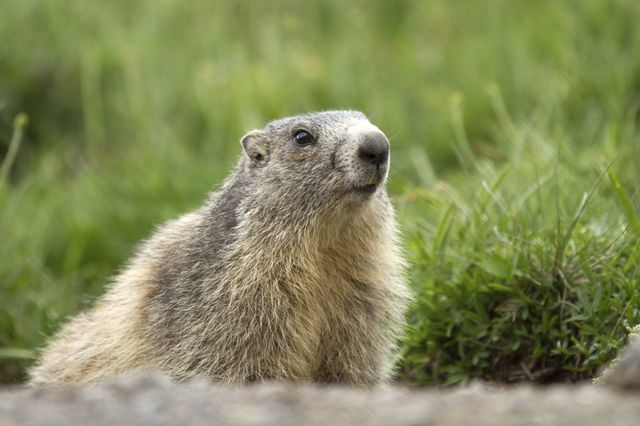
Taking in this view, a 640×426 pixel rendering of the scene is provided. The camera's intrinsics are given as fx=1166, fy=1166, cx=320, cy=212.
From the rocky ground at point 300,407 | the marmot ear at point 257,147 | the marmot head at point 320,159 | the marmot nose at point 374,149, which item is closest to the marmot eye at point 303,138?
the marmot head at point 320,159

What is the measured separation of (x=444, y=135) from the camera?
8.73 metres

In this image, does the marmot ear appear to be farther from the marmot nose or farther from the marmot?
the marmot nose

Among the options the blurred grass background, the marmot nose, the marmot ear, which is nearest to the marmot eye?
the marmot ear

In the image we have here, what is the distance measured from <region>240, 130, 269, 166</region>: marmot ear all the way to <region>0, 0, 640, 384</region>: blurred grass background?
0.82 meters

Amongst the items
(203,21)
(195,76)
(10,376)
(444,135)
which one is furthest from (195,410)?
(203,21)

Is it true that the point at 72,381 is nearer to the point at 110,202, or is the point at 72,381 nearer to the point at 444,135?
the point at 110,202

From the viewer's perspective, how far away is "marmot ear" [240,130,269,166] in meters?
5.54

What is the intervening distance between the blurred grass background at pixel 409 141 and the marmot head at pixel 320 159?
0.81 metres

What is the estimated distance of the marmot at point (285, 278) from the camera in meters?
5.11

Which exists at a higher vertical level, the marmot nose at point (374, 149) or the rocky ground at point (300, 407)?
the marmot nose at point (374, 149)

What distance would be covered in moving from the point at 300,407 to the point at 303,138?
2282 millimetres

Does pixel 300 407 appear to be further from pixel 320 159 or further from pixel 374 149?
pixel 320 159

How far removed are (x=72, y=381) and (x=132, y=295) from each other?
53cm

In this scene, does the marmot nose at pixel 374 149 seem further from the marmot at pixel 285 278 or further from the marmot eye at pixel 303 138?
the marmot eye at pixel 303 138
